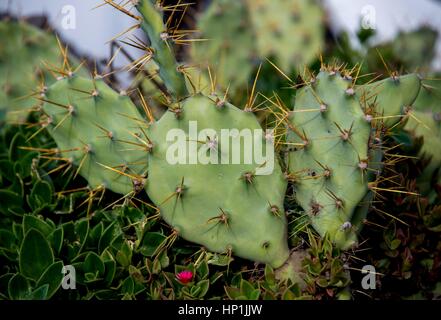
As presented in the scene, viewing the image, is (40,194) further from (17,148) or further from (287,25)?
(287,25)

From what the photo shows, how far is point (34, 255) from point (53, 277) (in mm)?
97

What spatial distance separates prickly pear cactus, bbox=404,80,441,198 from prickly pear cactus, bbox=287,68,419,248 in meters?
0.49

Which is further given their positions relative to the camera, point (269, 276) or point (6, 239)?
point (6, 239)

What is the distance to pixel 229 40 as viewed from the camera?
11.6ft

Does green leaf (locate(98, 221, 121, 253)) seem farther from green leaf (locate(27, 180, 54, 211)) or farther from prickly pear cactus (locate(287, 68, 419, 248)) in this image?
prickly pear cactus (locate(287, 68, 419, 248))

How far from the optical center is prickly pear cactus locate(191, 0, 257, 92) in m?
3.43

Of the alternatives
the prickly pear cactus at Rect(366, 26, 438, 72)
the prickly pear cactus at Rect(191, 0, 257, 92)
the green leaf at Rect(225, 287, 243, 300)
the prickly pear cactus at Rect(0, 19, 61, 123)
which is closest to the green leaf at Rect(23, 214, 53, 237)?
the green leaf at Rect(225, 287, 243, 300)

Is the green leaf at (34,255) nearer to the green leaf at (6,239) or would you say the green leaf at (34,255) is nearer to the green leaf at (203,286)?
the green leaf at (6,239)

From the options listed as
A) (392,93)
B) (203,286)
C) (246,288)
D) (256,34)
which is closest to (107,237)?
(203,286)

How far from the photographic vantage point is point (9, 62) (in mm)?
2977

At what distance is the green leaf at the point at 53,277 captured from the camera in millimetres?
1854

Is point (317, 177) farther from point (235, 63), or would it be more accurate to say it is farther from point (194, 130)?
point (235, 63)

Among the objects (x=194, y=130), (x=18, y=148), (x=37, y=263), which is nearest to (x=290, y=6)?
(x=18, y=148)

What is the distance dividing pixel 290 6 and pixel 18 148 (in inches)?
81.3
